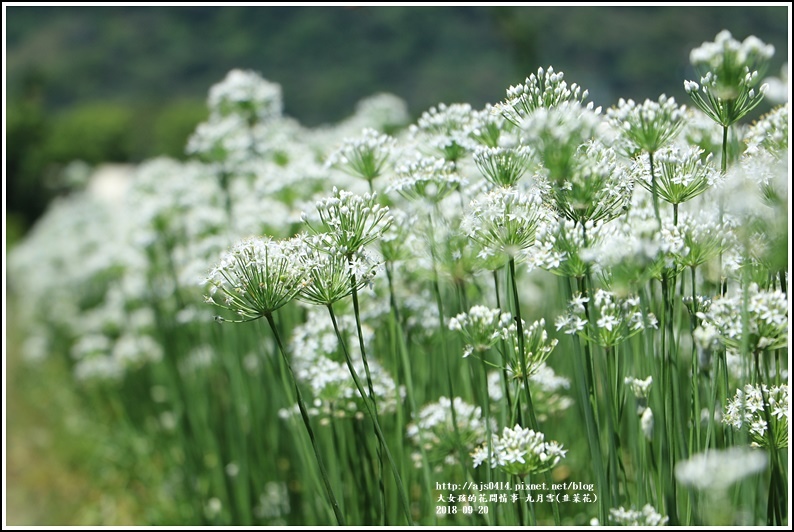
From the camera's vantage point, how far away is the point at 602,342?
175 cm

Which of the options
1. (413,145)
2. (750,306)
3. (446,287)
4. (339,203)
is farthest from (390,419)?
(750,306)

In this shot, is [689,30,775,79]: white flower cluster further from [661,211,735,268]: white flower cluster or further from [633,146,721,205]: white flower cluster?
[661,211,735,268]: white flower cluster

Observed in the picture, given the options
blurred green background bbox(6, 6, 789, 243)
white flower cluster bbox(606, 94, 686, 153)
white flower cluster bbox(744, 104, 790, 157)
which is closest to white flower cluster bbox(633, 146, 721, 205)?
white flower cluster bbox(606, 94, 686, 153)

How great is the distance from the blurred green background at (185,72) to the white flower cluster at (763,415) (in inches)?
35.9

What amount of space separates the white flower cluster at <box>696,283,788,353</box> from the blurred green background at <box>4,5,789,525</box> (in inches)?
26.6

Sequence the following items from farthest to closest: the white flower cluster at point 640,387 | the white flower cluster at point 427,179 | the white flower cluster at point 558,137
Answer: the white flower cluster at point 427,179 → the white flower cluster at point 640,387 → the white flower cluster at point 558,137

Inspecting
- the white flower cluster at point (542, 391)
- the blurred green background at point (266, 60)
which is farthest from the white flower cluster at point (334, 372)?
the blurred green background at point (266, 60)

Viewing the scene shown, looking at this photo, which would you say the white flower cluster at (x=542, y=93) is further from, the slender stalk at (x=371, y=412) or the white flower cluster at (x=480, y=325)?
the slender stalk at (x=371, y=412)

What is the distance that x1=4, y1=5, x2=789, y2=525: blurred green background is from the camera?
5.50 meters

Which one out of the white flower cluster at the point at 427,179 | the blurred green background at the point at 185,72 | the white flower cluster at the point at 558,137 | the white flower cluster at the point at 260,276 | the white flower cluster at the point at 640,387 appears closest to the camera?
the white flower cluster at the point at 558,137

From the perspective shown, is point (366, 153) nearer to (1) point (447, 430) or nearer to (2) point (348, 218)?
(2) point (348, 218)

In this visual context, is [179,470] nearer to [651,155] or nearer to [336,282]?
[336,282]

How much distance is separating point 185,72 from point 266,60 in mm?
5502

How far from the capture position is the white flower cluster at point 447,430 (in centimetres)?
229
